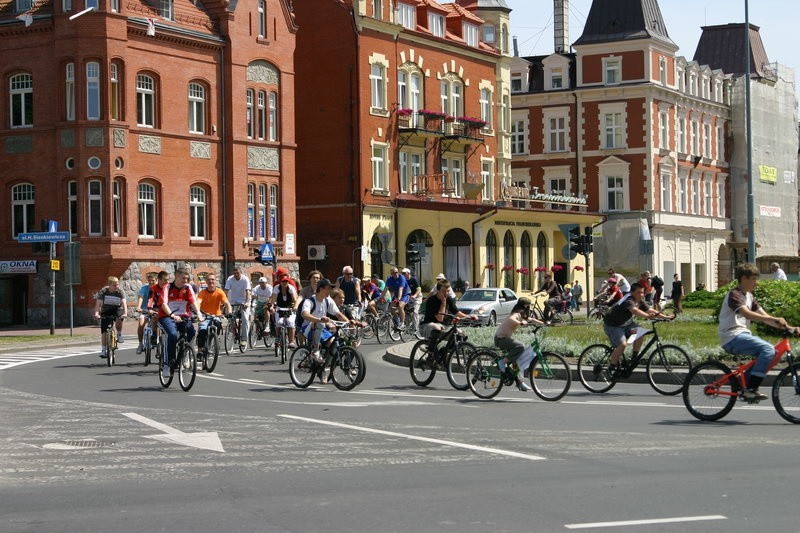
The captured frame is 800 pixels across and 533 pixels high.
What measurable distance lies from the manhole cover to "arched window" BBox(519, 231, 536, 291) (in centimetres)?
5241

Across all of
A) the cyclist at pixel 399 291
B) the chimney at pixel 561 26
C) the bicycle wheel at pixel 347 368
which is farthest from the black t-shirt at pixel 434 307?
the chimney at pixel 561 26

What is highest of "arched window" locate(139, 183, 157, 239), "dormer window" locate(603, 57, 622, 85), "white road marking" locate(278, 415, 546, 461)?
"dormer window" locate(603, 57, 622, 85)

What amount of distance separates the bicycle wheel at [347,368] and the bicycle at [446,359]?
1.06 m

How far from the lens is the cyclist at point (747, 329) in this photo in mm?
13945

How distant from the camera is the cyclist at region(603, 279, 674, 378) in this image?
18.1 m

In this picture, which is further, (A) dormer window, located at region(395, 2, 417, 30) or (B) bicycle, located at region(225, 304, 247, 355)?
(A) dormer window, located at region(395, 2, 417, 30)

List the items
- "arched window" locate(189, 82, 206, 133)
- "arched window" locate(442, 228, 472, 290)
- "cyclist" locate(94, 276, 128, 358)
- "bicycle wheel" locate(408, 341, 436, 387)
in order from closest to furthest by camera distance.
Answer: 1. "bicycle wheel" locate(408, 341, 436, 387)
2. "cyclist" locate(94, 276, 128, 358)
3. "arched window" locate(189, 82, 206, 133)
4. "arched window" locate(442, 228, 472, 290)

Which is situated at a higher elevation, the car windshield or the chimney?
the chimney

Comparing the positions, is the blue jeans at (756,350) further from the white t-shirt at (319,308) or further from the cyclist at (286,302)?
the cyclist at (286,302)

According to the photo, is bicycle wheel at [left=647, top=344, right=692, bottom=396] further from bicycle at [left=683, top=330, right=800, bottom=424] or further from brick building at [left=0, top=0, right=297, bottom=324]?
brick building at [left=0, top=0, right=297, bottom=324]

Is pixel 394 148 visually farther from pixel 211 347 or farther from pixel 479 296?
pixel 211 347

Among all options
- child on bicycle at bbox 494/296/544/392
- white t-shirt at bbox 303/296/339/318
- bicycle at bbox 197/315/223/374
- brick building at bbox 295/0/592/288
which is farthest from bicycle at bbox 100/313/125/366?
brick building at bbox 295/0/592/288

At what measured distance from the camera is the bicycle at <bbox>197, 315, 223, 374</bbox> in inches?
900

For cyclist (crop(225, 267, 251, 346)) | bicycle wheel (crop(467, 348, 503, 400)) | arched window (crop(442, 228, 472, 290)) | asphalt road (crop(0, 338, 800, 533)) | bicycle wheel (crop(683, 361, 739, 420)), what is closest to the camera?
asphalt road (crop(0, 338, 800, 533))
